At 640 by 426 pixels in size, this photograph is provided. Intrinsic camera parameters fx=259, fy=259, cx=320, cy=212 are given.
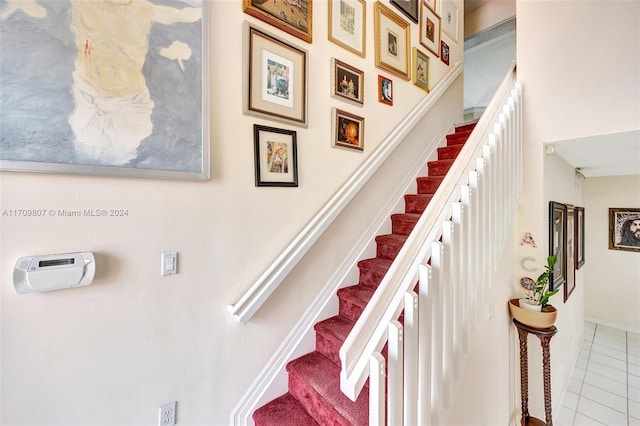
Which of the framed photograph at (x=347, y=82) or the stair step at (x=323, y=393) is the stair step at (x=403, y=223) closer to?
the framed photograph at (x=347, y=82)

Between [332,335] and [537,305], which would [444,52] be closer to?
[537,305]

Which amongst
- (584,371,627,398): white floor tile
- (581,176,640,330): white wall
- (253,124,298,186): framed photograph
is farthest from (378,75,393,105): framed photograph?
(581,176,640,330): white wall

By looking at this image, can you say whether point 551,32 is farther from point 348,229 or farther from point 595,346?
point 595,346

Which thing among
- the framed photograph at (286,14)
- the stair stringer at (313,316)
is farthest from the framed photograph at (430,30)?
the framed photograph at (286,14)

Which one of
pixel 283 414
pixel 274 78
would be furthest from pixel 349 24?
pixel 283 414

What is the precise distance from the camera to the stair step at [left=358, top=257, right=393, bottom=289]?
1.87 meters

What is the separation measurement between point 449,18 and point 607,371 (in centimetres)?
480

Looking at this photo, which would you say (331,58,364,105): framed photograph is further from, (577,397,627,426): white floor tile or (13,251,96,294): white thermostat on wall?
(577,397,627,426): white floor tile

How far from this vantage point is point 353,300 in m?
1.75

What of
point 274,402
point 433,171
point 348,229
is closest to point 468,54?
point 433,171

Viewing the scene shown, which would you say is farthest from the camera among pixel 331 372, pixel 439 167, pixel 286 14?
pixel 439 167

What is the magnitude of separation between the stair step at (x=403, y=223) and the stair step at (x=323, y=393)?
1.19 metres

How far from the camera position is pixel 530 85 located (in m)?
2.08

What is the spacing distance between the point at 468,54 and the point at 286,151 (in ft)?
14.7
